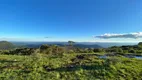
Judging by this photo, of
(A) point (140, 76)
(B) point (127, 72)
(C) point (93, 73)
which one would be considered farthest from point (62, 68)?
(A) point (140, 76)

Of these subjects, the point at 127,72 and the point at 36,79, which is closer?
the point at 36,79

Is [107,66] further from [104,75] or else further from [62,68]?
[62,68]

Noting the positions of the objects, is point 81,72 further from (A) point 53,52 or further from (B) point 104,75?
(A) point 53,52

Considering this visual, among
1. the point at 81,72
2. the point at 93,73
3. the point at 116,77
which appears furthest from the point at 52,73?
the point at 116,77

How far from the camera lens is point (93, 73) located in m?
21.4

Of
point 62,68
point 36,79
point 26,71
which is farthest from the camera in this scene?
point 62,68

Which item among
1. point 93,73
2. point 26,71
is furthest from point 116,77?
point 26,71

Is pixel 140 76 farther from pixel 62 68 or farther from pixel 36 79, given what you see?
pixel 36 79

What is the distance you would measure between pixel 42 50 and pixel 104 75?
30.2 m

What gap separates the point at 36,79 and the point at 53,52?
28.0 m

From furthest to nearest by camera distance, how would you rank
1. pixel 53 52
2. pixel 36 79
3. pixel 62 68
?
pixel 53 52
pixel 62 68
pixel 36 79

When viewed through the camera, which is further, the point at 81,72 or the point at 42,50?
the point at 42,50

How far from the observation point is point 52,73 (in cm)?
2097

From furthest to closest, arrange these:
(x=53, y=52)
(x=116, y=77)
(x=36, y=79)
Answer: (x=53, y=52) → (x=116, y=77) → (x=36, y=79)
